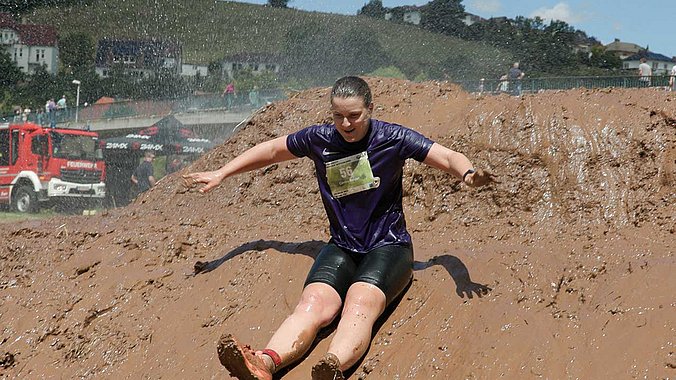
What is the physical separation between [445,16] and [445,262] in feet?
77.7

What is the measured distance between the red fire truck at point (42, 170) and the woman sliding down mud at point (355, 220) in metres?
16.1

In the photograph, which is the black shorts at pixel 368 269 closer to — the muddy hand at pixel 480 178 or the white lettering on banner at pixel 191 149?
the muddy hand at pixel 480 178

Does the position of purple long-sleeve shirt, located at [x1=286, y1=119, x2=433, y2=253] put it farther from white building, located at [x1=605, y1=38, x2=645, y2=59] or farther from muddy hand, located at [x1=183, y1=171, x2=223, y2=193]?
white building, located at [x1=605, y1=38, x2=645, y2=59]

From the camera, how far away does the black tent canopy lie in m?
20.4

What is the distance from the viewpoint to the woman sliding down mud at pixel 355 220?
4.12 m

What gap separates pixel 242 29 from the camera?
34.0m

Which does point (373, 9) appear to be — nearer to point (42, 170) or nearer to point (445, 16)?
point (445, 16)

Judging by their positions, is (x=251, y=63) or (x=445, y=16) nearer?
(x=445, y=16)

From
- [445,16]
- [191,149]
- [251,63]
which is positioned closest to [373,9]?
[445,16]

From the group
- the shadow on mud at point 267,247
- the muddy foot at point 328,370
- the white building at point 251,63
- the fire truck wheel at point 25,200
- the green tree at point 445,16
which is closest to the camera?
the muddy foot at point 328,370

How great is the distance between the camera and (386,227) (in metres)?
4.52

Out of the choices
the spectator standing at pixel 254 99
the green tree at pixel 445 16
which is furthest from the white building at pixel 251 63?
the green tree at pixel 445 16

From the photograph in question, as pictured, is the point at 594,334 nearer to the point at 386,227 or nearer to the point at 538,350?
the point at 538,350

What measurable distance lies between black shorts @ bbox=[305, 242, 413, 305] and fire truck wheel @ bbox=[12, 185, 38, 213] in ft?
53.5
